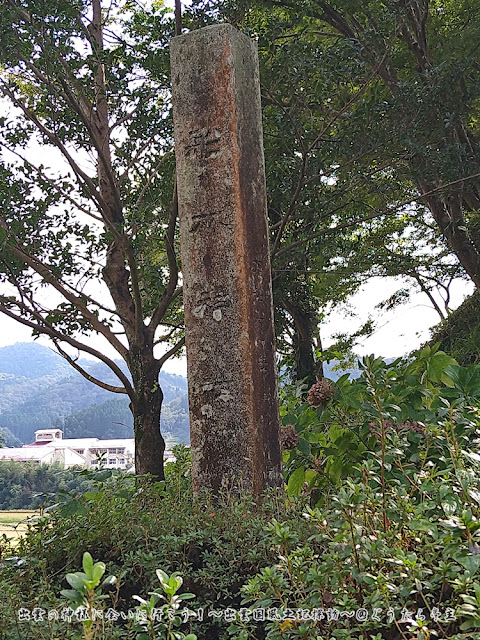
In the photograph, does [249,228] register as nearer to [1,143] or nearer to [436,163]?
[1,143]

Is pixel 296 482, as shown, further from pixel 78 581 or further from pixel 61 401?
pixel 61 401

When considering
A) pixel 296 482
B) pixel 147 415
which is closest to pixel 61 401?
pixel 147 415

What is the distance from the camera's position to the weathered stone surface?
2.58 meters

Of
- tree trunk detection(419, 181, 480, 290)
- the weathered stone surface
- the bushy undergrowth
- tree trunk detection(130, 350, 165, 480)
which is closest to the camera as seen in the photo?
the bushy undergrowth

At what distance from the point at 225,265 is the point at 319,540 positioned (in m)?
1.45

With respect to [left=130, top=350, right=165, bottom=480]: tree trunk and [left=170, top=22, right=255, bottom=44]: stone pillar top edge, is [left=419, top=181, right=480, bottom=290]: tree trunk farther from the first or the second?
[left=170, top=22, right=255, bottom=44]: stone pillar top edge

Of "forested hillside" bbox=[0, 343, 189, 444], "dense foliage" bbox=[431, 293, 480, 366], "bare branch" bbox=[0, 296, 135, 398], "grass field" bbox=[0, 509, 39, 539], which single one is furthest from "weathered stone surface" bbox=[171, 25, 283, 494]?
"dense foliage" bbox=[431, 293, 480, 366]

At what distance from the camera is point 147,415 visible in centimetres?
423

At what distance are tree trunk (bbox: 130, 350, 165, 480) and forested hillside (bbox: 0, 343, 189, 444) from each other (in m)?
0.26

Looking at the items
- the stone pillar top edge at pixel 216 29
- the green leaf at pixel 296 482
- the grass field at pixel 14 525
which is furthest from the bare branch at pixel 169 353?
the grass field at pixel 14 525

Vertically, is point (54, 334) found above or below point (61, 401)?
below

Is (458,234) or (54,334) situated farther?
(458,234)

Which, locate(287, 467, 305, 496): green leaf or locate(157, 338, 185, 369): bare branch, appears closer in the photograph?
locate(287, 467, 305, 496): green leaf

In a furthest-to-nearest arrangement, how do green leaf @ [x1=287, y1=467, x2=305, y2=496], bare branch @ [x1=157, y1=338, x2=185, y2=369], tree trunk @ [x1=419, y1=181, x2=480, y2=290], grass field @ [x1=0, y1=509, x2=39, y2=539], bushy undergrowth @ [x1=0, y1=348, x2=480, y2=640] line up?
tree trunk @ [x1=419, y1=181, x2=480, y2=290]
bare branch @ [x1=157, y1=338, x2=185, y2=369]
green leaf @ [x1=287, y1=467, x2=305, y2=496]
grass field @ [x1=0, y1=509, x2=39, y2=539]
bushy undergrowth @ [x1=0, y1=348, x2=480, y2=640]
